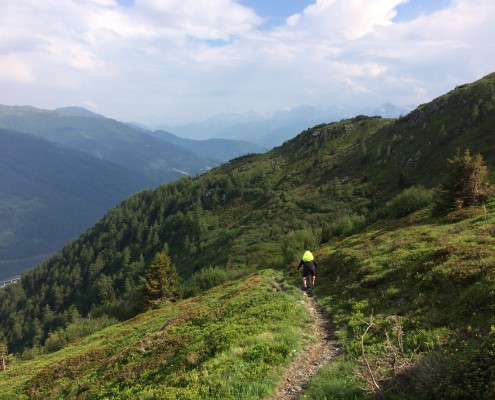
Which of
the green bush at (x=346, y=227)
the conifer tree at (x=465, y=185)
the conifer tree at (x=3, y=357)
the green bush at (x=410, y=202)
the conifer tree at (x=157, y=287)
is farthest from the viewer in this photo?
the conifer tree at (x=157, y=287)

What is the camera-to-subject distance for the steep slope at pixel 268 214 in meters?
94.7

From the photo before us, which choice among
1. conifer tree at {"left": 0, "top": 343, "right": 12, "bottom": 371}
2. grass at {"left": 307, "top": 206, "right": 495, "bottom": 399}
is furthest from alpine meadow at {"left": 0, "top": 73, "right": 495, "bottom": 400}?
conifer tree at {"left": 0, "top": 343, "right": 12, "bottom": 371}

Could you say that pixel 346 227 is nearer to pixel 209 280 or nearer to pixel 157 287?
pixel 209 280

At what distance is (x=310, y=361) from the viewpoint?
1296 cm

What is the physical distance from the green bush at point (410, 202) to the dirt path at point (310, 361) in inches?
1494

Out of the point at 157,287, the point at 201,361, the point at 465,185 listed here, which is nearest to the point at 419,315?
the point at 201,361

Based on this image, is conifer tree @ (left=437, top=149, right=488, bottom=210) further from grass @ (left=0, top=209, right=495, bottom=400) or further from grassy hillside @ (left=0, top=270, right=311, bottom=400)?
grassy hillside @ (left=0, top=270, right=311, bottom=400)

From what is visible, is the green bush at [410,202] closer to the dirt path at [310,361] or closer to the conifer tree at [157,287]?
the dirt path at [310,361]

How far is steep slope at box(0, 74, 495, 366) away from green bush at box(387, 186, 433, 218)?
7.10m

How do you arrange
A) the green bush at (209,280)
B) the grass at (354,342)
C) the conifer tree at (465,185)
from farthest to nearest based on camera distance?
1. the green bush at (209,280)
2. the conifer tree at (465,185)
3. the grass at (354,342)

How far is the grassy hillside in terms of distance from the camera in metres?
11.1

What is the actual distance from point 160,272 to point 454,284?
187 feet

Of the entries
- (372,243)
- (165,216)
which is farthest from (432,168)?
(165,216)

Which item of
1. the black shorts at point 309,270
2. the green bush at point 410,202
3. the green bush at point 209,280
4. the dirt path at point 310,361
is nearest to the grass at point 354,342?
the dirt path at point 310,361
